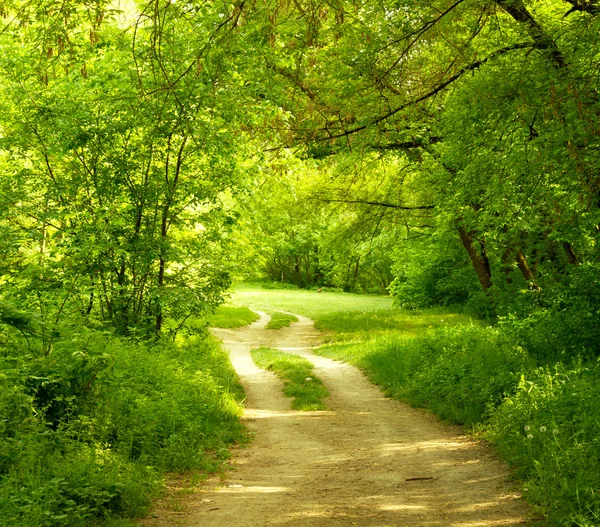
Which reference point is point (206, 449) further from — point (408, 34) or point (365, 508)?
point (408, 34)

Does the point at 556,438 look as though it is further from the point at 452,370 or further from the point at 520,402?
the point at 452,370

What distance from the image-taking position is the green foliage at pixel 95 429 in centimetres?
557

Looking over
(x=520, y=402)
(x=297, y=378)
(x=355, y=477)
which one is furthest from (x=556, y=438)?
(x=297, y=378)

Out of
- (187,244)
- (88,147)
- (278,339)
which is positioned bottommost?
(278,339)

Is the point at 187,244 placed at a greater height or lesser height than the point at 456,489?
greater

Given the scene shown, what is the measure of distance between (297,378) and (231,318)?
1598cm

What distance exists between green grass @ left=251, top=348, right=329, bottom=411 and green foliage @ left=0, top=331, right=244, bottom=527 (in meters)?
2.18

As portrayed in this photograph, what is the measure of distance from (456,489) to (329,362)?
11493 millimetres

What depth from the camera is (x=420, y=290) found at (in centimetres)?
3200

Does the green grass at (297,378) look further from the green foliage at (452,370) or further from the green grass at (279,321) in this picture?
the green grass at (279,321)

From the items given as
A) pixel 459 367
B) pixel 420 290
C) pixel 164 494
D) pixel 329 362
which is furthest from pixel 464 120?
pixel 420 290

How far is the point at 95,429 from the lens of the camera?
723 cm

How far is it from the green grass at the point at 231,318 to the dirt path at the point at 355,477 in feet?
54.0

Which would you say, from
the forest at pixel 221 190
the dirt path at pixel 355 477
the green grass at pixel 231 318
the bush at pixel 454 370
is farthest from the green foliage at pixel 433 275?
the dirt path at pixel 355 477
